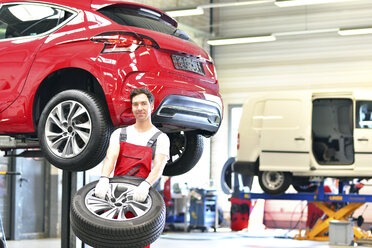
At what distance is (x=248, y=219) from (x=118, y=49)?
36.2ft

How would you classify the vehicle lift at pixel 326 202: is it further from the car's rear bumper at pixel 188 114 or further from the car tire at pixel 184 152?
the car's rear bumper at pixel 188 114

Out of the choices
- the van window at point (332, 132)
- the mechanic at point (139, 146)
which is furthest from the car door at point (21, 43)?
the van window at point (332, 132)

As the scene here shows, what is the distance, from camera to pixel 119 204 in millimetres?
3043

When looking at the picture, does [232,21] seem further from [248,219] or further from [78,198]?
[78,198]

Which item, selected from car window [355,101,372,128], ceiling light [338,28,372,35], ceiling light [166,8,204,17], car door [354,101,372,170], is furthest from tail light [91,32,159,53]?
ceiling light [338,28,372,35]

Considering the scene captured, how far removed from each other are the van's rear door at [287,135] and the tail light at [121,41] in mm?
6655

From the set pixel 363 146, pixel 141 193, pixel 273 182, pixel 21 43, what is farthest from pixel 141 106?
pixel 273 182

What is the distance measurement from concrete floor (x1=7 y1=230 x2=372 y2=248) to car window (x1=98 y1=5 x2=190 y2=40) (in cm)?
685

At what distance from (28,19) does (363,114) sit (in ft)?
23.5

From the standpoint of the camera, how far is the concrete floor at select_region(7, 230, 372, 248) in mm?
10727

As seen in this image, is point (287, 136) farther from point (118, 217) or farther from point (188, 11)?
point (118, 217)

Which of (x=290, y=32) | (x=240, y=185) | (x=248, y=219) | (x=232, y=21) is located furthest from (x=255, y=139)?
(x=232, y=21)

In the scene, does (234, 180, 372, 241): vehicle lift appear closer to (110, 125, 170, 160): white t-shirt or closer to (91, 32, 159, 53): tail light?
(91, 32, 159, 53): tail light

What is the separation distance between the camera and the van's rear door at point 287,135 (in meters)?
10.1
